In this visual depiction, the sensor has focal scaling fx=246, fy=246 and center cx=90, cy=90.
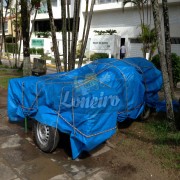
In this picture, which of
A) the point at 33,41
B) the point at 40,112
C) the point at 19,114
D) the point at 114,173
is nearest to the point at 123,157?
the point at 114,173

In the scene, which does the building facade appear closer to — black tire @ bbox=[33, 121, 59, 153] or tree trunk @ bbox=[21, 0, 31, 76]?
tree trunk @ bbox=[21, 0, 31, 76]

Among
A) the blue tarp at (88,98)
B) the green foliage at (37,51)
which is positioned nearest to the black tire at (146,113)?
the blue tarp at (88,98)

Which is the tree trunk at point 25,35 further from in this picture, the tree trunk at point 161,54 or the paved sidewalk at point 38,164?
the tree trunk at point 161,54

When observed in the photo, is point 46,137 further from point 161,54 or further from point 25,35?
point 25,35

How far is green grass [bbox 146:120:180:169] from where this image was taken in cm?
407

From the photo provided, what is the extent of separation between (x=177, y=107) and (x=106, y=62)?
2.01 meters

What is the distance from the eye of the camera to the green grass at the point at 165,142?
407 cm

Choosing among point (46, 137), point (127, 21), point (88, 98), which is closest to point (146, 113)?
point (88, 98)

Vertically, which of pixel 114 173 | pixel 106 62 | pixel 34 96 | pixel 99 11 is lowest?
pixel 114 173

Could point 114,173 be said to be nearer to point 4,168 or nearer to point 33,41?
point 4,168

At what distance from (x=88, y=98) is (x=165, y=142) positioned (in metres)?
1.86

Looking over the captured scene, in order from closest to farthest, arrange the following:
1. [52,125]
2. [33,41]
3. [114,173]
Result: [114,173]
[52,125]
[33,41]

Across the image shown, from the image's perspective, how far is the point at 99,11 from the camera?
2188cm

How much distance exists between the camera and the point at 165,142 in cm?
471
